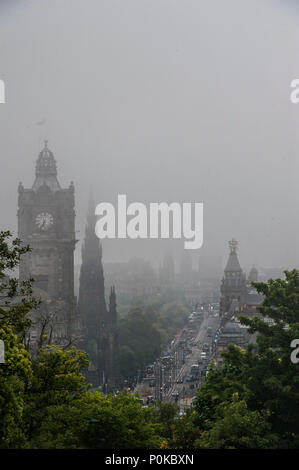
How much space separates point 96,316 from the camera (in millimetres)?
135375

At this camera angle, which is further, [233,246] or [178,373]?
[233,246]

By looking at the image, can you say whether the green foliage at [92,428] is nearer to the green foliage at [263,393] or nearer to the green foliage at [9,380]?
the green foliage at [9,380]

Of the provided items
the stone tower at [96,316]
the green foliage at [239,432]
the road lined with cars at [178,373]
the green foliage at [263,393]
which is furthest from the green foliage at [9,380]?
the stone tower at [96,316]

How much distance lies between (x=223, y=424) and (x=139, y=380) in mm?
83230

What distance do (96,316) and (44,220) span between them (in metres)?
31.2

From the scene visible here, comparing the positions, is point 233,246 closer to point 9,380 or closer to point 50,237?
point 50,237

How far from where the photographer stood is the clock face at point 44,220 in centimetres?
10900

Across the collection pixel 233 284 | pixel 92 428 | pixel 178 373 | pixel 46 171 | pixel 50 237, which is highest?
pixel 46 171

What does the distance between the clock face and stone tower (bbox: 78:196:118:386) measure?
855 centimetres

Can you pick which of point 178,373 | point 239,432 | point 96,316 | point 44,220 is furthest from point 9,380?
point 96,316

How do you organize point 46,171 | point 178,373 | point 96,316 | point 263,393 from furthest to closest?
point 96,316, point 178,373, point 46,171, point 263,393

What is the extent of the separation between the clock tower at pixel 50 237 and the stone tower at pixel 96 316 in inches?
284
